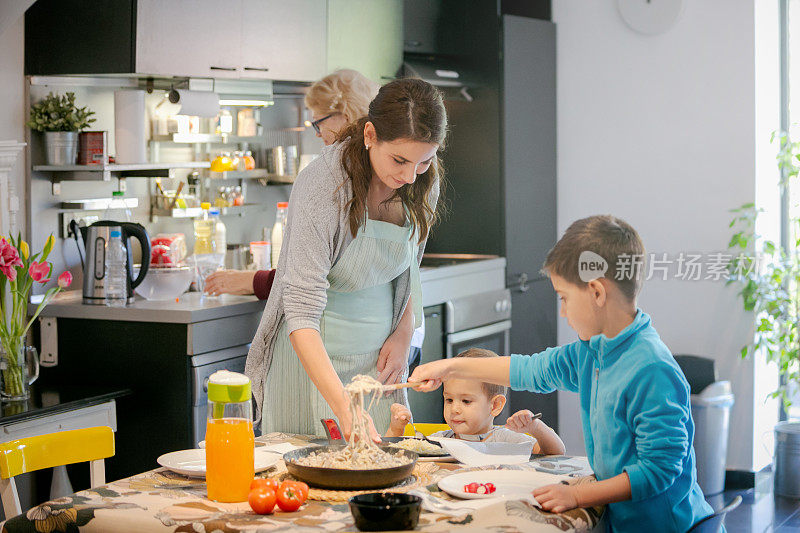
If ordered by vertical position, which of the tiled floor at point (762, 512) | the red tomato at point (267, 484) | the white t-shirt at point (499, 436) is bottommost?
the tiled floor at point (762, 512)

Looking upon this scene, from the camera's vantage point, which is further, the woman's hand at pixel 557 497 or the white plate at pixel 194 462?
the white plate at pixel 194 462

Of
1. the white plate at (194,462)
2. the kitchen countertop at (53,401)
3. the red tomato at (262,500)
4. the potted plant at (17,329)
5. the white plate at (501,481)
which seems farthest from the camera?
the potted plant at (17,329)

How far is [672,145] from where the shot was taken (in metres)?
4.74

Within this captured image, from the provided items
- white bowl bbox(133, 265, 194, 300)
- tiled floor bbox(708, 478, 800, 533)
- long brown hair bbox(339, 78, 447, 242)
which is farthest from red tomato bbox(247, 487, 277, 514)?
tiled floor bbox(708, 478, 800, 533)

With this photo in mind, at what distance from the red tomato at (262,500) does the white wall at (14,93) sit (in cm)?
215

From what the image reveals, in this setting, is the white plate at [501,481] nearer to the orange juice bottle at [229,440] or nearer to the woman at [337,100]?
the orange juice bottle at [229,440]

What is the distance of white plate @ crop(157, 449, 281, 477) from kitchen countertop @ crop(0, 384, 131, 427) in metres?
1.10

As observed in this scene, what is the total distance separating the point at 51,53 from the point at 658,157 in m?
2.82

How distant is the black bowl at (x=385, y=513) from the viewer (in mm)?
1412

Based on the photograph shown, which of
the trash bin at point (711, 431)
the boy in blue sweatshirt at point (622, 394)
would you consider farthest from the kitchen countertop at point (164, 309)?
the trash bin at point (711, 431)

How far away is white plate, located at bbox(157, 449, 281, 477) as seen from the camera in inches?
68.2

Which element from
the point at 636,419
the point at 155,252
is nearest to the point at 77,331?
the point at 155,252

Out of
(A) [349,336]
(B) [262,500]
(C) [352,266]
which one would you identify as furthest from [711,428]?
(B) [262,500]

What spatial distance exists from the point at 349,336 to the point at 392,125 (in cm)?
54
